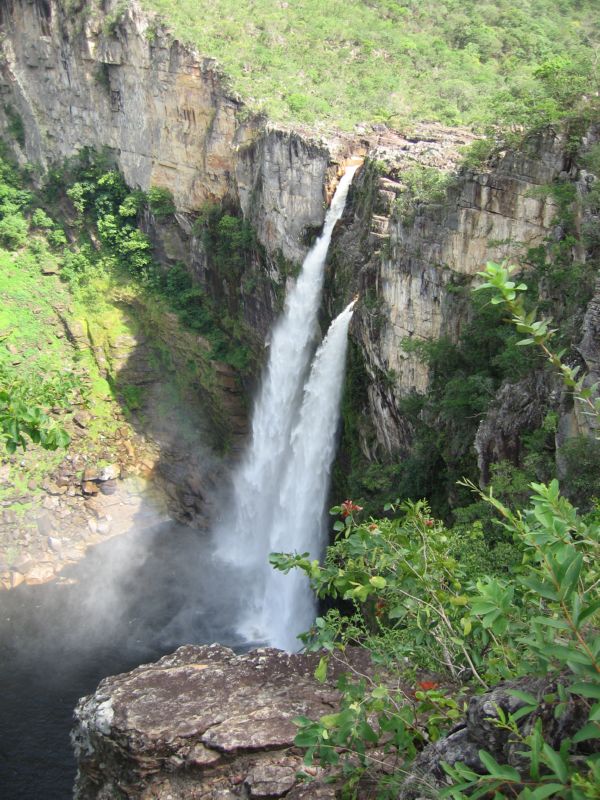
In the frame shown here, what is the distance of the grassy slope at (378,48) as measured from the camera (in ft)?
85.7

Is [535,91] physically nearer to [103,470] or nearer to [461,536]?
[461,536]

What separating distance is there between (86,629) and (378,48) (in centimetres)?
2492

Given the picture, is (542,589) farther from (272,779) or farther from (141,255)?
(141,255)

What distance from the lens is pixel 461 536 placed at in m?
11.5

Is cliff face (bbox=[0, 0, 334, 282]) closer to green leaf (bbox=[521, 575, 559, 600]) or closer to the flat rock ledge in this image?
the flat rock ledge

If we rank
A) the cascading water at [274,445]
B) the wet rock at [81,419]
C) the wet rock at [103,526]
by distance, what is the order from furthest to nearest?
the wet rock at [81,419], the wet rock at [103,526], the cascading water at [274,445]

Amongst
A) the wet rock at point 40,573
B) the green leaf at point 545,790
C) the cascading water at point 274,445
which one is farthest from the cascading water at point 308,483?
the green leaf at point 545,790

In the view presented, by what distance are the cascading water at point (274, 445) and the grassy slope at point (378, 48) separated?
19.3 ft

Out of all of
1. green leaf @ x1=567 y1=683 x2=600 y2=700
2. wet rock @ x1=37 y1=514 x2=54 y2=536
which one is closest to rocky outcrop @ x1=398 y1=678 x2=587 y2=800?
green leaf @ x1=567 y1=683 x2=600 y2=700

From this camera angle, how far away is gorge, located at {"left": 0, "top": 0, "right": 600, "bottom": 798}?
10.8 meters

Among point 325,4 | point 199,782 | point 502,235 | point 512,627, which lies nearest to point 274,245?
point 502,235

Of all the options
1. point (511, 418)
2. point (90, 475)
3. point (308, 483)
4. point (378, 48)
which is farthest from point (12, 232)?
point (511, 418)

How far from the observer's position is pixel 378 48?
31.1 m

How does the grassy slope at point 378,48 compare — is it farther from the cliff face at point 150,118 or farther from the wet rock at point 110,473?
the wet rock at point 110,473
